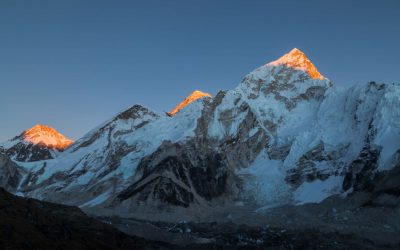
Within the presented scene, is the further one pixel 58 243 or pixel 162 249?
pixel 162 249

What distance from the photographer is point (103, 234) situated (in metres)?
192

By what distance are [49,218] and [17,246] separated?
129 ft

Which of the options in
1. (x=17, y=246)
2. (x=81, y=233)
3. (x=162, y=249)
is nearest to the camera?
(x=17, y=246)

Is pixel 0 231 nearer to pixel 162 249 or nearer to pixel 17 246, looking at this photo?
pixel 17 246

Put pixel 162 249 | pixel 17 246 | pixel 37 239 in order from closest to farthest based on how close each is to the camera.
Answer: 1. pixel 17 246
2. pixel 37 239
3. pixel 162 249

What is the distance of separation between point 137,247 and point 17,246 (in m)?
48.6

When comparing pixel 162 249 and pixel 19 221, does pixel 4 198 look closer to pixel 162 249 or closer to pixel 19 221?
pixel 19 221

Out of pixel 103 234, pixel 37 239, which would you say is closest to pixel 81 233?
pixel 103 234

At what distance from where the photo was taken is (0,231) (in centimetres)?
Result: 15412

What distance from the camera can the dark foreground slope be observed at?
155000mm

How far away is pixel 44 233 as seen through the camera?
16788cm

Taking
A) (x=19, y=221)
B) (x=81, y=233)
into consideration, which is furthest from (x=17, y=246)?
(x=81, y=233)

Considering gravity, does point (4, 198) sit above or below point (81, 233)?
above

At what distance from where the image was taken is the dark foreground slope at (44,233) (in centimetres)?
15500
